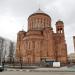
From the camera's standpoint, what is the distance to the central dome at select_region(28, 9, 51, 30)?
5112 centimetres

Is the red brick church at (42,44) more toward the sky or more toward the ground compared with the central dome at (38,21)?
more toward the ground

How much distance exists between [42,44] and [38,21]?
27.4 ft

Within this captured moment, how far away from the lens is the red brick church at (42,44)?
45.1 m

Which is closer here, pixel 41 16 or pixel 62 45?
pixel 62 45

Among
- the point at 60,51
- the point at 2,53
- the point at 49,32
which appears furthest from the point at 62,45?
the point at 2,53

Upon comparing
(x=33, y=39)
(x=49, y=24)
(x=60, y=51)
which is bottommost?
(x=60, y=51)

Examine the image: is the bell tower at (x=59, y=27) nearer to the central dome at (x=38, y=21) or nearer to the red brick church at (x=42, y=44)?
the red brick church at (x=42, y=44)

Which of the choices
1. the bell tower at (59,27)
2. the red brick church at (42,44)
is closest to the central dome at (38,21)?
the red brick church at (42,44)

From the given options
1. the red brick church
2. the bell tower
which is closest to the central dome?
the red brick church

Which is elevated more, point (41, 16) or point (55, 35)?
point (41, 16)

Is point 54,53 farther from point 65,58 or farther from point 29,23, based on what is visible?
point 29,23

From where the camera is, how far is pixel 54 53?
46625mm

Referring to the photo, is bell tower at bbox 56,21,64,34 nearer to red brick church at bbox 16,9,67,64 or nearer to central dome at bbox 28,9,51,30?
red brick church at bbox 16,9,67,64

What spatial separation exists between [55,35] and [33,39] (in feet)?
22.0
